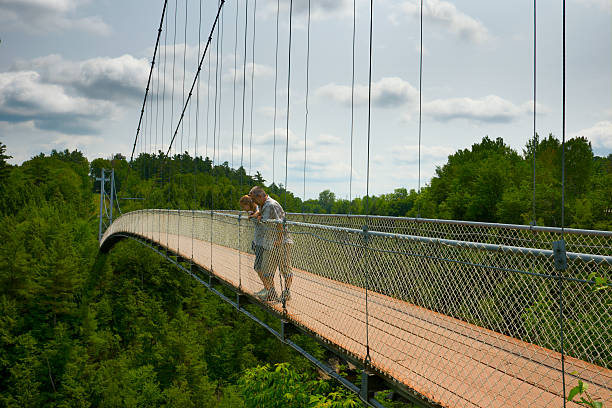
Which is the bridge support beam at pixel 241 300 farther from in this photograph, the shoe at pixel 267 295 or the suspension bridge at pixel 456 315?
the suspension bridge at pixel 456 315

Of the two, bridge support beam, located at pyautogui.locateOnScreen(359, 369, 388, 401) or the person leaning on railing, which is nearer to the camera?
bridge support beam, located at pyautogui.locateOnScreen(359, 369, 388, 401)

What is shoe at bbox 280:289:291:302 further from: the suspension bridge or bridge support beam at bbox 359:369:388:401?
bridge support beam at bbox 359:369:388:401

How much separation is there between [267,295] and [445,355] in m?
2.32

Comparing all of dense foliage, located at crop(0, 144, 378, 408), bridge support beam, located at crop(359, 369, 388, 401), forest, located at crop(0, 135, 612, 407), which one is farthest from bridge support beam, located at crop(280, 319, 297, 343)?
dense foliage, located at crop(0, 144, 378, 408)

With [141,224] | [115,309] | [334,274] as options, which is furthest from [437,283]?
[115,309]

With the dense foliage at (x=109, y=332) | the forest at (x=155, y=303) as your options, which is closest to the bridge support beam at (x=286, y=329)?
the forest at (x=155, y=303)

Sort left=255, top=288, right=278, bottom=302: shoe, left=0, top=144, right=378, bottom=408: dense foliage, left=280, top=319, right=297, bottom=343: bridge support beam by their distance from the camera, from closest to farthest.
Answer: left=280, top=319, right=297, bottom=343: bridge support beam
left=255, top=288, right=278, bottom=302: shoe
left=0, top=144, right=378, bottom=408: dense foliage

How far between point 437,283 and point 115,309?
39.6 metres

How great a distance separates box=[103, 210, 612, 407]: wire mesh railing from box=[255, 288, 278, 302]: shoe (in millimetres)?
172

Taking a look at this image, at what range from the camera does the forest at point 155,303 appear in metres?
25.0

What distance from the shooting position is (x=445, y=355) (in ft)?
9.36

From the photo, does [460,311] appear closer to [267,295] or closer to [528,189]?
Answer: [267,295]

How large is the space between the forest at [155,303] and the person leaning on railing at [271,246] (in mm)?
14877

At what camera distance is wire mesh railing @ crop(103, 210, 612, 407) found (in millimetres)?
2329
